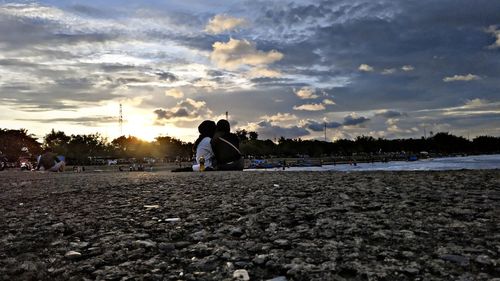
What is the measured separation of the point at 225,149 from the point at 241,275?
Result: 26.8 m

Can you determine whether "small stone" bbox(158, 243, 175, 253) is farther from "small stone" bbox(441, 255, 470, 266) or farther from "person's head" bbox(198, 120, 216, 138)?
"person's head" bbox(198, 120, 216, 138)

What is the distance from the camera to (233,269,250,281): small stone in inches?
118

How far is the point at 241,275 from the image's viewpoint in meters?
3.05

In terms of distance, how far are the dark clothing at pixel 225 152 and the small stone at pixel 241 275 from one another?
26.4 metres

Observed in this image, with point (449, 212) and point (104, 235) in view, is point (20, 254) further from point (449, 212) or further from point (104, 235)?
point (449, 212)

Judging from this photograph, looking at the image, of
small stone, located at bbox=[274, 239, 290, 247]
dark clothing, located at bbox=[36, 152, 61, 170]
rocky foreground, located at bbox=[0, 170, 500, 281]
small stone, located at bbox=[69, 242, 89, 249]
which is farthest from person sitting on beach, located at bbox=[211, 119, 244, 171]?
small stone, located at bbox=[274, 239, 290, 247]

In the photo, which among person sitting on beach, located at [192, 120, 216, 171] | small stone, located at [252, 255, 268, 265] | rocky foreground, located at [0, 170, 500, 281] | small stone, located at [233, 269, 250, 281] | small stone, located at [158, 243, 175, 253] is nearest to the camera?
small stone, located at [233, 269, 250, 281]

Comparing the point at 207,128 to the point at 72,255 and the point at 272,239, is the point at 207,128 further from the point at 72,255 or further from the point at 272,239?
the point at 272,239

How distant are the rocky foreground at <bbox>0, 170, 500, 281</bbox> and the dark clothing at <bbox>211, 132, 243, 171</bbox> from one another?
23230 millimetres

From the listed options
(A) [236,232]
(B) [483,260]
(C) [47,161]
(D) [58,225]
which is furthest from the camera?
(C) [47,161]

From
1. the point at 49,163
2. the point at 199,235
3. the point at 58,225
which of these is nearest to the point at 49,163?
the point at 49,163

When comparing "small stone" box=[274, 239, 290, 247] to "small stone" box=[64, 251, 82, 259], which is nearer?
"small stone" box=[274, 239, 290, 247]

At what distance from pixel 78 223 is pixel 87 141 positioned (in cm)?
13073

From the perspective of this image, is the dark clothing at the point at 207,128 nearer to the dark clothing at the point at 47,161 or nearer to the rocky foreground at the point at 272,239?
the dark clothing at the point at 47,161
